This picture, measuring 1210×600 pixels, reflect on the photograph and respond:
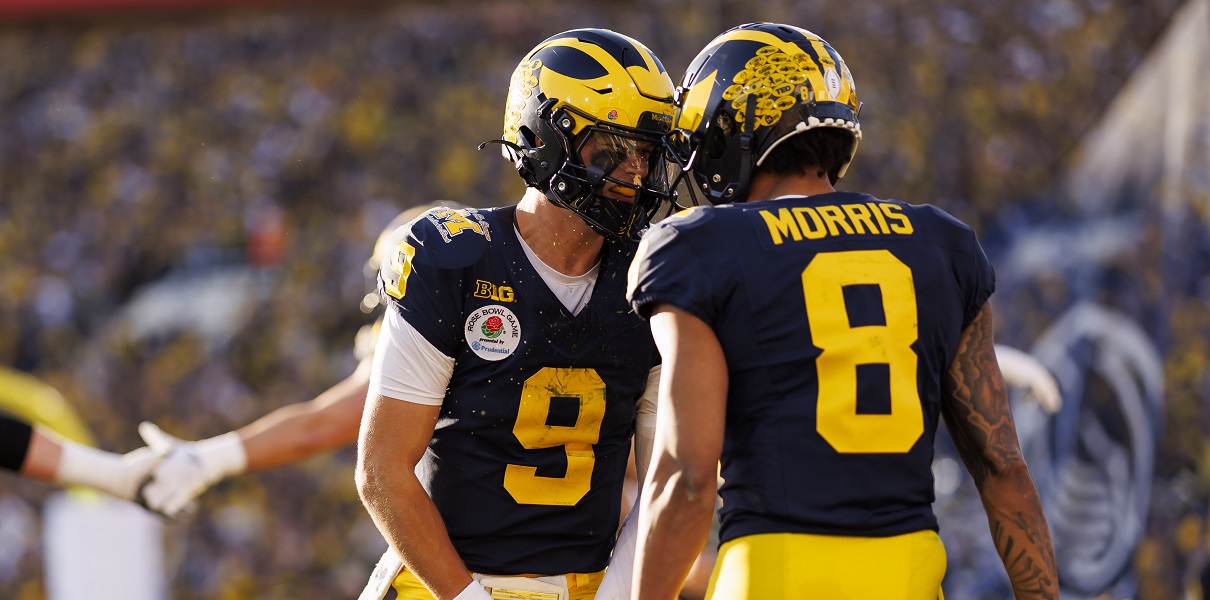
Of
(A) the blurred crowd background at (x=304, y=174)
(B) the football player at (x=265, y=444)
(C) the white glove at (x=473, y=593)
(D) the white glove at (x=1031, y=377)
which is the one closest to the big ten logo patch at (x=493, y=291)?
(C) the white glove at (x=473, y=593)

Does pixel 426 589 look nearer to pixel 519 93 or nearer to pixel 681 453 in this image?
pixel 681 453

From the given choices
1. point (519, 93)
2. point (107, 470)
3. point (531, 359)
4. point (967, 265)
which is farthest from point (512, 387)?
point (107, 470)

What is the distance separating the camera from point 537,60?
280cm

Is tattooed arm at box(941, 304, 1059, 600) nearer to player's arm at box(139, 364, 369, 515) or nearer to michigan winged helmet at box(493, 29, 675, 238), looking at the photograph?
michigan winged helmet at box(493, 29, 675, 238)

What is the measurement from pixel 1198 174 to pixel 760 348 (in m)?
4.83

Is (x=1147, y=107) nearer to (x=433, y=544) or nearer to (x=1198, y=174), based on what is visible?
(x=1198, y=174)

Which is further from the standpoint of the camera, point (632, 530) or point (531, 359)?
point (632, 530)

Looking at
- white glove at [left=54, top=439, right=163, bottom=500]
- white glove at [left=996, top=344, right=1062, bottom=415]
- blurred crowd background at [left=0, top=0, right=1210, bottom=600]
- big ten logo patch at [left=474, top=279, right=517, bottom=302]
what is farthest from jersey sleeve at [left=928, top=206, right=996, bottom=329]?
blurred crowd background at [left=0, top=0, right=1210, bottom=600]

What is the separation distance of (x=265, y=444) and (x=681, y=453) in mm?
2853

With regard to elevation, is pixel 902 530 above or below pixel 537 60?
below

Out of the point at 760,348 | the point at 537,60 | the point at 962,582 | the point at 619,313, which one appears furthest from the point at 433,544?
the point at 962,582

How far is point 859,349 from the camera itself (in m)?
2.08

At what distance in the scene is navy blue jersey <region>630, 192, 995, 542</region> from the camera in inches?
81.4

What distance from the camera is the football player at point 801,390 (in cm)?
206
